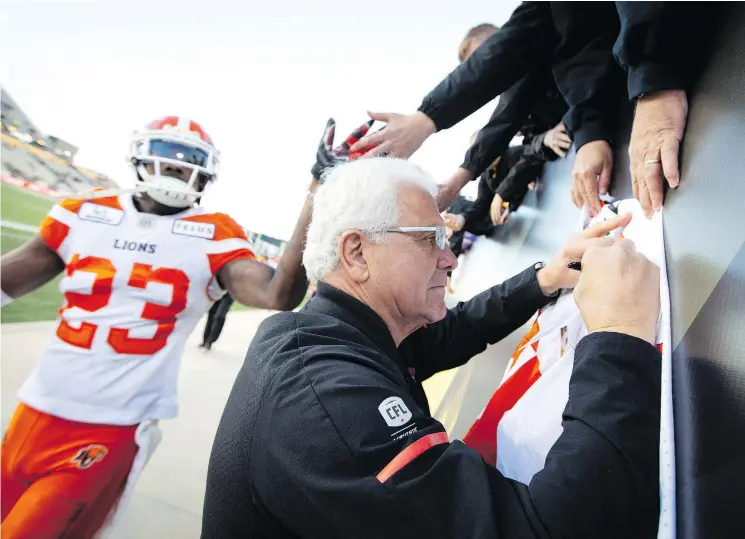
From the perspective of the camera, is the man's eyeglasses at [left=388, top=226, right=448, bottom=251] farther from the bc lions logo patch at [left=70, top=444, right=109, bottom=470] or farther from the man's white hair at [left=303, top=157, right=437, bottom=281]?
the bc lions logo patch at [left=70, top=444, right=109, bottom=470]

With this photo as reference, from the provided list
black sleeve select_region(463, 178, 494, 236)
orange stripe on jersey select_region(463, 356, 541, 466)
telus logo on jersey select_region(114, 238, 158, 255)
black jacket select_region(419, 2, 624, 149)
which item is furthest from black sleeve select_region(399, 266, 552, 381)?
black sleeve select_region(463, 178, 494, 236)

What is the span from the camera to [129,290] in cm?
170

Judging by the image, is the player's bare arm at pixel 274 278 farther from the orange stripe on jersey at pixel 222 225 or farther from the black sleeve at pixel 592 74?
the black sleeve at pixel 592 74

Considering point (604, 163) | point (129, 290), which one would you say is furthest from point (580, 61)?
point (129, 290)

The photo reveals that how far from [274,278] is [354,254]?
0.64 m

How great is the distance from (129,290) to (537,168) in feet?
5.88

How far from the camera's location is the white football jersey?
162 cm

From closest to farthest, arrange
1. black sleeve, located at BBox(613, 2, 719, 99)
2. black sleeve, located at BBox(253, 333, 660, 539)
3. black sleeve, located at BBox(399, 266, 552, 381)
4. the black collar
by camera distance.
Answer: black sleeve, located at BBox(253, 333, 660, 539) < black sleeve, located at BBox(613, 2, 719, 99) < the black collar < black sleeve, located at BBox(399, 266, 552, 381)

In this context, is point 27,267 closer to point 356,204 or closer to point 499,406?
point 356,204

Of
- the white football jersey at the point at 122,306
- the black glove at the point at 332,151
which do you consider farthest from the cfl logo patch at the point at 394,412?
the white football jersey at the point at 122,306

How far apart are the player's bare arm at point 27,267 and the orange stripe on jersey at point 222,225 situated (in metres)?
0.57

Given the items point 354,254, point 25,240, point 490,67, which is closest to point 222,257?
point 354,254

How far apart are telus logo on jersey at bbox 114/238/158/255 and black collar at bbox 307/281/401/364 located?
3.46 ft

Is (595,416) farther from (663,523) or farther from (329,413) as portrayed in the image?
(329,413)
